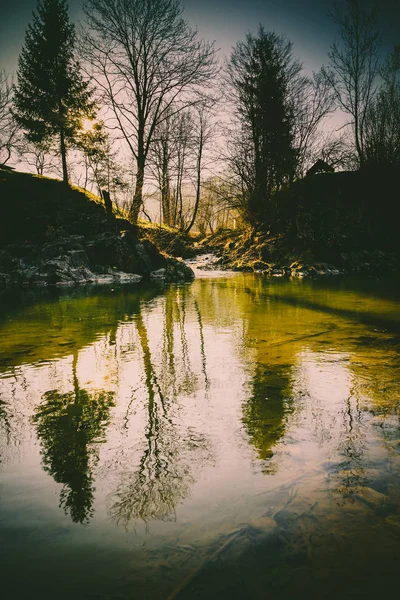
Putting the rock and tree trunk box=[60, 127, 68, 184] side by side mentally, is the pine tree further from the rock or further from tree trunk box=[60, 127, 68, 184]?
the rock

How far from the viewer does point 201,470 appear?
202 centimetres

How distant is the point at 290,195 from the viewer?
2058 cm

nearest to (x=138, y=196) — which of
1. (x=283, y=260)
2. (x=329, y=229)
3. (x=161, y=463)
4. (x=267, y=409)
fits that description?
(x=283, y=260)

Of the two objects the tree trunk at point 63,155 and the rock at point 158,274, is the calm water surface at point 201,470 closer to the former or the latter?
the rock at point 158,274

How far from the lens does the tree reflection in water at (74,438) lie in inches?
71.9

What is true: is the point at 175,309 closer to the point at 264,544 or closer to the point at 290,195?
the point at 264,544

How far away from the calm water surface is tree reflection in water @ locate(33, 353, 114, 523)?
0.04ft

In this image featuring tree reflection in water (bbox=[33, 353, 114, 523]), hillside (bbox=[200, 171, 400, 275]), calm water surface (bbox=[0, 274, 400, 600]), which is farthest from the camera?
hillside (bbox=[200, 171, 400, 275])

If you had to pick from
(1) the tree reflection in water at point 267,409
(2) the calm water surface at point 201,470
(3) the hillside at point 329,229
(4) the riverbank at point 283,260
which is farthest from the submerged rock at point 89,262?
(1) the tree reflection in water at point 267,409

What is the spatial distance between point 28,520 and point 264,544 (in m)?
1.03

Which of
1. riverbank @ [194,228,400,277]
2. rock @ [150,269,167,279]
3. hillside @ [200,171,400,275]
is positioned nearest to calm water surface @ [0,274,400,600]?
rock @ [150,269,167,279]

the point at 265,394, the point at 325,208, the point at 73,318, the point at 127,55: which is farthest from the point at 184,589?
the point at 127,55

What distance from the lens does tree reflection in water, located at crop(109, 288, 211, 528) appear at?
172cm

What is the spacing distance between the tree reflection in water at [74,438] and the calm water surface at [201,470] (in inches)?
0.5
